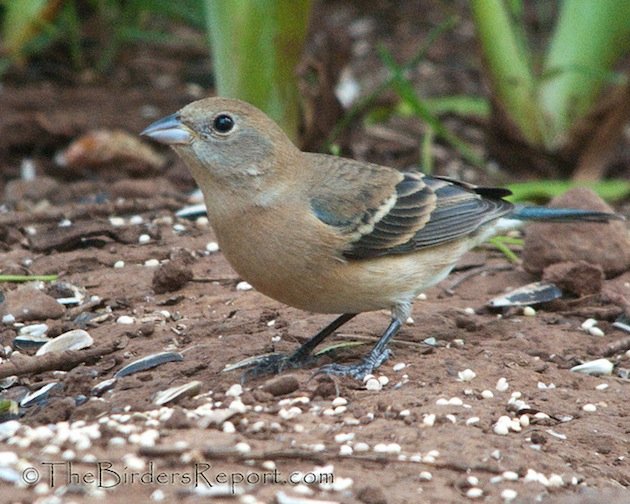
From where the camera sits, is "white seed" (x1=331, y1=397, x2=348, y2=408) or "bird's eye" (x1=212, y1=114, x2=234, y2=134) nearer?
"white seed" (x1=331, y1=397, x2=348, y2=408)

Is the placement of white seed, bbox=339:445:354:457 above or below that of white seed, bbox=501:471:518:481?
above

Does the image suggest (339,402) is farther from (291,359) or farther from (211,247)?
(211,247)

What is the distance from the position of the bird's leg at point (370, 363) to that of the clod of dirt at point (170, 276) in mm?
1094

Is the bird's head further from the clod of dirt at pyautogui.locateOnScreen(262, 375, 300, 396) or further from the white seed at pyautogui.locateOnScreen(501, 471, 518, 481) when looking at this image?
the white seed at pyautogui.locateOnScreen(501, 471, 518, 481)

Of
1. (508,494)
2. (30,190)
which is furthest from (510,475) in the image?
(30,190)

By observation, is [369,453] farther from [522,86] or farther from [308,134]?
[522,86]

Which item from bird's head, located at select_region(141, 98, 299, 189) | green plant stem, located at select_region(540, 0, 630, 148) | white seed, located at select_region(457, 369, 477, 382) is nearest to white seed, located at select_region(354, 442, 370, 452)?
white seed, located at select_region(457, 369, 477, 382)

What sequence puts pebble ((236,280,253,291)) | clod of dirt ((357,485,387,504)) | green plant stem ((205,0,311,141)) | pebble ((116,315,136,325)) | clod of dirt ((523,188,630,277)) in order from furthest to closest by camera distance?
1. green plant stem ((205,0,311,141))
2. clod of dirt ((523,188,630,277))
3. pebble ((236,280,253,291))
4. pebble ((116,315,136,325))
5. clod of dirt ((357,485,387,504))

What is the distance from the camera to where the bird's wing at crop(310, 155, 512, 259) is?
15.6 feet

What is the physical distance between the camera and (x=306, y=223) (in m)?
4.61

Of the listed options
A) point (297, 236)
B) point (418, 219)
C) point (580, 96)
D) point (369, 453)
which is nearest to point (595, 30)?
point (580, 96)

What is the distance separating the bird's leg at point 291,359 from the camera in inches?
179

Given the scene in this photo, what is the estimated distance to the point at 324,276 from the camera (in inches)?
179

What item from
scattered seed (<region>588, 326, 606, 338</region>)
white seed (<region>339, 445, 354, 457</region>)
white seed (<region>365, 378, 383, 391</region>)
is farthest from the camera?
scattered seed (<region>588, 326, 606, 338</region>)
